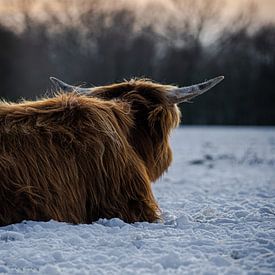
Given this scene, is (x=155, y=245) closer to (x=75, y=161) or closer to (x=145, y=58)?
(x=75, y=161)

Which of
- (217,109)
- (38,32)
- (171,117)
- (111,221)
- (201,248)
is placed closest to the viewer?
(201,248)

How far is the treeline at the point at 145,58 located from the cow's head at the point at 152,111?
84.8 feet

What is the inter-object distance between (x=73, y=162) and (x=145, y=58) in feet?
109

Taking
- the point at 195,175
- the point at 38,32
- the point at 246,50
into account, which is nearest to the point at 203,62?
the point at 246,50

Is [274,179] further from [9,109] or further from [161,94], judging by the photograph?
[9,109]

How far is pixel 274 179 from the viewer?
8898 mm

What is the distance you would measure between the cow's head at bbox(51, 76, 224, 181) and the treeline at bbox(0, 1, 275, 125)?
1018 inches

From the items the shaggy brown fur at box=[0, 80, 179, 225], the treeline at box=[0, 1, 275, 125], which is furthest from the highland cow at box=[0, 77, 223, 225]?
the treeline at box=[0, 1, 275, 125]

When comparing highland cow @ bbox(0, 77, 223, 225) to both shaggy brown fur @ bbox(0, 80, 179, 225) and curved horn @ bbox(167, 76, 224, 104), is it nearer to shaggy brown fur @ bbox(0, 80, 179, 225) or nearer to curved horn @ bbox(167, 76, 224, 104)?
shaggy brown fur @ bbox(0, 80, 179, 225)

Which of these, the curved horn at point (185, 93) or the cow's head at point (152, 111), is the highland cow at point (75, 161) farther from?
the curved horn at point (185, 93)

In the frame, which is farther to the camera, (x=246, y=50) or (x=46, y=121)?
(x=246, y=50)

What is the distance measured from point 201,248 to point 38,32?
37900 mm

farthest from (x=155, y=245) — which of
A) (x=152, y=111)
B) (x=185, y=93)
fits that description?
(x=185, y=93)

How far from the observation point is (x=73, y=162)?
13.8 feet
